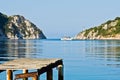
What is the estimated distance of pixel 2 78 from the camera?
53.2 m

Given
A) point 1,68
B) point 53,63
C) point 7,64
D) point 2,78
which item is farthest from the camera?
point 2,78

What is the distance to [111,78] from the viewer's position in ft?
186

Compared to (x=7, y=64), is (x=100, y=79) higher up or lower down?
lower down

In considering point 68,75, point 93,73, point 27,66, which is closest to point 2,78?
point 68,75

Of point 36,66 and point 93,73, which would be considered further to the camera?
point 93,73

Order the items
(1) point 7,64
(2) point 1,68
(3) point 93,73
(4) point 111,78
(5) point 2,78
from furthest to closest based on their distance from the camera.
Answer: (3) point 93,73
(4) point 111,78
(5) point 2,78
(1) point 7,64
(2) point 1,68

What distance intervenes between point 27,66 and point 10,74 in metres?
1.62

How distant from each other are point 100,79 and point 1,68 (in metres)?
28.7

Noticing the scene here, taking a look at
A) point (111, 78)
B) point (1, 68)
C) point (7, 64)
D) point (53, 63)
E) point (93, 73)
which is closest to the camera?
point (1, 68)

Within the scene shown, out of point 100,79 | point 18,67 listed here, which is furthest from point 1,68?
point 100,79

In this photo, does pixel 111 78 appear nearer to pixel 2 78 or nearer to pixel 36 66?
pixel 2 78

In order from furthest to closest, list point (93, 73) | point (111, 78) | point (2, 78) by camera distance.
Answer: point (93, 73)
point (111, 78)
point (2, 78)

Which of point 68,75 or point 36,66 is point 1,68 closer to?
point 36,66

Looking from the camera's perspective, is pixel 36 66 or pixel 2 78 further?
pixel 2 78
